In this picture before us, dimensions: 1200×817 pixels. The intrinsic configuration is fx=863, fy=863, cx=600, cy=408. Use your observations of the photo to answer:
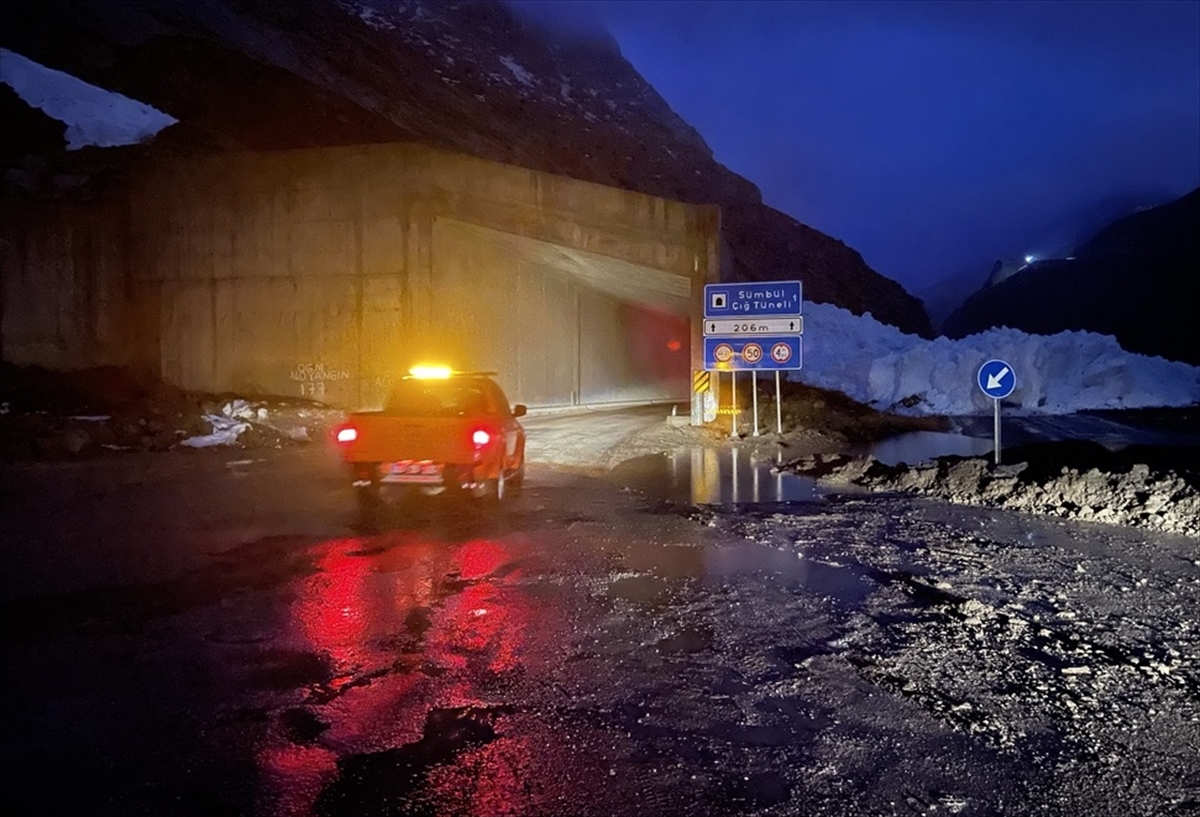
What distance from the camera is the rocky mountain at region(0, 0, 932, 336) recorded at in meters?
50.8

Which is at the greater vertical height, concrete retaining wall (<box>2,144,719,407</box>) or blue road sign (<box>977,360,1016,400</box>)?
concrete retaining wall (<box>2,144,719,407</box>)

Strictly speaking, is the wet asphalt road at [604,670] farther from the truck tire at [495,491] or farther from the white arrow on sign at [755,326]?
the white arrow on sign at [755,326]

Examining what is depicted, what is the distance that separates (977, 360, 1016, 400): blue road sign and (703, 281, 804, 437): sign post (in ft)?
21.4

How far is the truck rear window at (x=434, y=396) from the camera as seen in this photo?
11906mm

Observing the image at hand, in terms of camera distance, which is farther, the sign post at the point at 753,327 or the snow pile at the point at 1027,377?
the snow pile at the point at 1027,377

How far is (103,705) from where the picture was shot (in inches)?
185

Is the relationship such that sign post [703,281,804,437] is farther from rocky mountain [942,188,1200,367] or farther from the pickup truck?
rocky mountain [942,188,1200,367]

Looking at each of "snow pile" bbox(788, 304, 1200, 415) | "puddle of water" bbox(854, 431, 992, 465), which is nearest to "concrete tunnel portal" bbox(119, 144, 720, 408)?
"puddle of water" bbox(854, 431, 992, 465)

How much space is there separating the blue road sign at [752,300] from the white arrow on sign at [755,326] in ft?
0.39

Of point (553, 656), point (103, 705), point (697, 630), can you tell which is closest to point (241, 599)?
point (103, 705)

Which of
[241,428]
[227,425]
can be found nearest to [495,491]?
[241,428]

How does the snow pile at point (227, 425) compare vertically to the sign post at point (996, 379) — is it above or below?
below

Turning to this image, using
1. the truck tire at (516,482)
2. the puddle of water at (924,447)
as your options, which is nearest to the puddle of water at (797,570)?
the truck tire at (516,482)

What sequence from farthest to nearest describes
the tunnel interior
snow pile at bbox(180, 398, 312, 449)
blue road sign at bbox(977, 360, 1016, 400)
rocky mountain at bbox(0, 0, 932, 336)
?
rocky mountain at bbox(0, 0, 932, 336), the tunnel interior, snow pile at bbox(180, 398, 312, 449), blue road sign at bbox(977, 360, 1016, 400)
